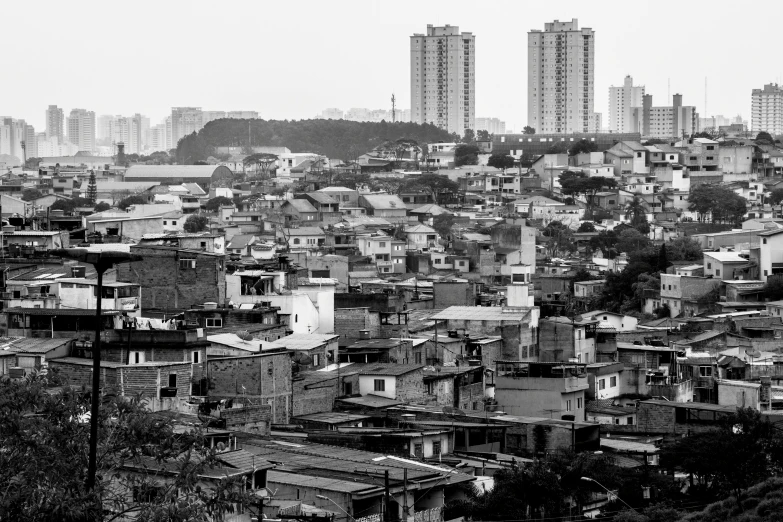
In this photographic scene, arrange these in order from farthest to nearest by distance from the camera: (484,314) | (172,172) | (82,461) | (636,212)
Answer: (172,172), (636,212), (484,314), (82,461)

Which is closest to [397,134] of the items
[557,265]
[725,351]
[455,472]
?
[557,265]

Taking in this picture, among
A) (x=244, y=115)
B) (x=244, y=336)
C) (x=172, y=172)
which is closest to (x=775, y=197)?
(x=172, y=172)

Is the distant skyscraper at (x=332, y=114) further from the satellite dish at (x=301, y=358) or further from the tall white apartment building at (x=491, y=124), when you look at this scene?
the satellite dish at (x=301, y=358)

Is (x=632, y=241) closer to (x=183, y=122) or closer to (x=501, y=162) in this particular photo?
(x=501, y=162)

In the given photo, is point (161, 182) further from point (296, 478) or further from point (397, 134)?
point (296, 478)

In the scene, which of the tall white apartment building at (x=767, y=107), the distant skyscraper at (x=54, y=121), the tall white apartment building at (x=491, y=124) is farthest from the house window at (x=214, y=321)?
the distant skyscraper at (x=54, y=121)

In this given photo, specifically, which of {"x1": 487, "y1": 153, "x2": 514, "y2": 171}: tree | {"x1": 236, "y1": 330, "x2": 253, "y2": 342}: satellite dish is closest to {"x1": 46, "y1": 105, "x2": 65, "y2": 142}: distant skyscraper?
{"x1": 487, "y1": 153, "x2": 514, "y2": 171}: tree
